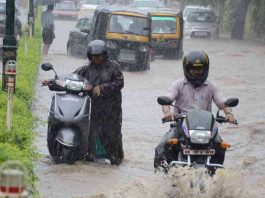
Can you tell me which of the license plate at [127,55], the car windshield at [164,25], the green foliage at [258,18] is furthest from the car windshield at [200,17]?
the license plate at [127,55]

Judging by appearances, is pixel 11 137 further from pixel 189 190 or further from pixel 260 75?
pixel 260 75

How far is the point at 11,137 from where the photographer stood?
984 cm

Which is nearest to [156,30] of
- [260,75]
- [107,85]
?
[260,75]

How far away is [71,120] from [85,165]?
70 centimetres

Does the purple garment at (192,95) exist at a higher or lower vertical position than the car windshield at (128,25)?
higher

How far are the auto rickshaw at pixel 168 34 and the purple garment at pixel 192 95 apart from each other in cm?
2163

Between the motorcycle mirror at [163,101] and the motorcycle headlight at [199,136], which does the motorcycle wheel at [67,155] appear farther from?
the motorcycle headlight at [199,136]

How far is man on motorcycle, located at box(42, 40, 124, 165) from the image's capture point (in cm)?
986

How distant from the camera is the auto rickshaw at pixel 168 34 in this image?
29.8 m

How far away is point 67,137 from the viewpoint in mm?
9570

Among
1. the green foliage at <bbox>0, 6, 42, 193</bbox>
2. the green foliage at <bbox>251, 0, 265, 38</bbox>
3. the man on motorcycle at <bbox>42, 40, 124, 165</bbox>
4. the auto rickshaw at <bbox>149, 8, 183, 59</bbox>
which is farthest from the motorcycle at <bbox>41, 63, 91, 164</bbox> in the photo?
the green foliage at <bbox>251, 0, 265, 38</bbox>

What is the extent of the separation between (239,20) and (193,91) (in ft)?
116

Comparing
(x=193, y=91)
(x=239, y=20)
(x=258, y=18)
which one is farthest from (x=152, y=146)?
(x=239, y=20)

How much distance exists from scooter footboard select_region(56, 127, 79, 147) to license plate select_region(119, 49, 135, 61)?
1462cm
